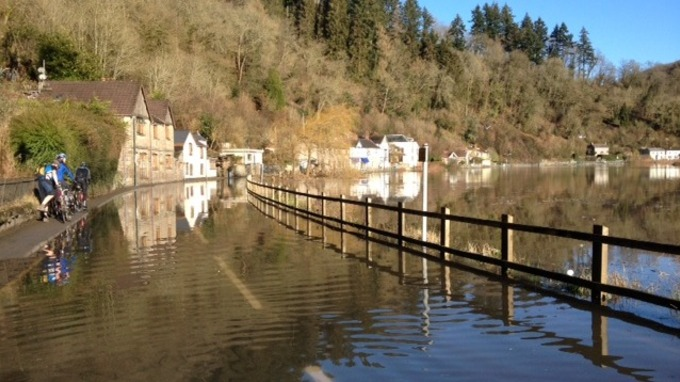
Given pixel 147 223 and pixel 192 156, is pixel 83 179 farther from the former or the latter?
pixel 192 156

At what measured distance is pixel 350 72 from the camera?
398ft

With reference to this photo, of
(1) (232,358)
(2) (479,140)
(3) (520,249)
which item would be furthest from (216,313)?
(2) (479,140)

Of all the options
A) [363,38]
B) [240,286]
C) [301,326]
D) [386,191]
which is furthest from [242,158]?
[301,326]

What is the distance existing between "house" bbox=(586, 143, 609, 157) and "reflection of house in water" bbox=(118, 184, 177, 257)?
490 ft

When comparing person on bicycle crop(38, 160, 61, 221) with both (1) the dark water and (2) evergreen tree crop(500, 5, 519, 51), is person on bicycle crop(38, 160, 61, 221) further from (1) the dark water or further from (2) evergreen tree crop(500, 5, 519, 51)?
(2) evergreen tree crop(500, 5, 519, 51)

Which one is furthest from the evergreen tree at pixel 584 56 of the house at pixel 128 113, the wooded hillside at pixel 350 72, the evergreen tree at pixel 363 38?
the house at pixel 128 113

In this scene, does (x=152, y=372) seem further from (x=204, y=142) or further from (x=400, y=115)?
(x=400, y=115)

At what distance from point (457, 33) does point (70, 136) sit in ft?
447

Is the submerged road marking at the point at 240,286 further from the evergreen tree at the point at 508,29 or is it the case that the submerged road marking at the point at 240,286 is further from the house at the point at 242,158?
the evergreen tree at the point at 508,29

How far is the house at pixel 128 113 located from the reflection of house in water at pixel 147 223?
15513 mm

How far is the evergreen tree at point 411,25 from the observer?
→ 13750 cm

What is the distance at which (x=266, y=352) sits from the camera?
607 cm

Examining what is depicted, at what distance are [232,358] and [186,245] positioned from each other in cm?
853

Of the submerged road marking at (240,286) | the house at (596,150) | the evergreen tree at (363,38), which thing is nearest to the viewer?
the submerged road marking at (240,286)
